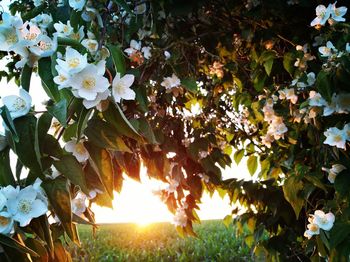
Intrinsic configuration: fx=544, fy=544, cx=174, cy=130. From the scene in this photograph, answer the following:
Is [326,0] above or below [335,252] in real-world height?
above

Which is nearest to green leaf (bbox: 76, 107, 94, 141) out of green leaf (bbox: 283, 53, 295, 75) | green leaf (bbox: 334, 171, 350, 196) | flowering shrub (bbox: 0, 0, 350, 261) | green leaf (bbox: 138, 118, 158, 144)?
flowering shrub (bbox: 0, 0, 350, 261)

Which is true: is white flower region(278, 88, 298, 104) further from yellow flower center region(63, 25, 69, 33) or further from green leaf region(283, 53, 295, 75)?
yellow flower center region(63, 25, 69, 33)

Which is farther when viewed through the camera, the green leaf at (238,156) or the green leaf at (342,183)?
the green leaf at (238,156)

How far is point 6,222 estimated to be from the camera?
735mm

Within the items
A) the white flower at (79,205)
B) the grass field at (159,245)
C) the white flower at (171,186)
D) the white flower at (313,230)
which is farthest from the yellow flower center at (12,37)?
the grass field at (159,245)

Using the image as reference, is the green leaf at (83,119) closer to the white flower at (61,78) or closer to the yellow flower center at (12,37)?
the white flower at (61,78)

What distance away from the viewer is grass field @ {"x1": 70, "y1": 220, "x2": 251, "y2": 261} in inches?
199

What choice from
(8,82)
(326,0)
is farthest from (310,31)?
(8,82)

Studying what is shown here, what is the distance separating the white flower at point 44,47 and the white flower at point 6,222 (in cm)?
24

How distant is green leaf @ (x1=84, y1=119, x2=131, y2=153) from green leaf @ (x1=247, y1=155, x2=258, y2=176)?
1.58 meters

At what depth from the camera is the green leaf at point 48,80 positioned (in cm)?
77

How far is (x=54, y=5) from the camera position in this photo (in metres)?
1.44

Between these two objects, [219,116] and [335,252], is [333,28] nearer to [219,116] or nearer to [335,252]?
[335,252]

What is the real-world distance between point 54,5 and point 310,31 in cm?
98
